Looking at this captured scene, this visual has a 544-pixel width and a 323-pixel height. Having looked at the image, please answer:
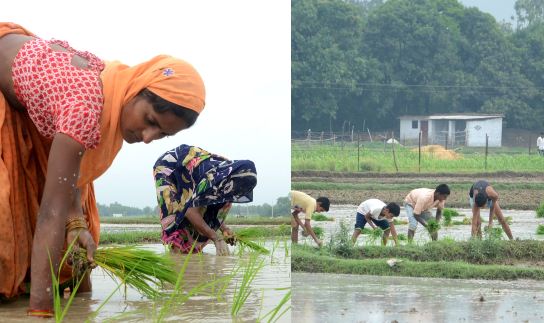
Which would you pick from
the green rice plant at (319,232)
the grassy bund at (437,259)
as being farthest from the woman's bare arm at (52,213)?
the green rice plant at (319,232)

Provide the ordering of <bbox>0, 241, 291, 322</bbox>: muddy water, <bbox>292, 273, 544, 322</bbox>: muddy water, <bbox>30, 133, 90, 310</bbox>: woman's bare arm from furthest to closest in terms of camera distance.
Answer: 1. <bbox>292, 273, 544, 322</bbox>: muddy water
2. <bbox>0, 241, 291, 322</bbox>: muddy water
3. <bbox>30, 133, 90, 310</bbox>: woman's bare arm

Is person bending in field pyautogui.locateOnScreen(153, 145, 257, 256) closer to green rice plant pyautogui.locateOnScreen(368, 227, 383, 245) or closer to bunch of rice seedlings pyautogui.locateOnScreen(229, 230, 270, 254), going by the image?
bunch of rice seedlings pyautogui.locateOnScreen(229, 230, 270, 254)

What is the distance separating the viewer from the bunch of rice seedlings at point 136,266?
424 cm

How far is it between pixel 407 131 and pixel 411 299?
3338 millimetres

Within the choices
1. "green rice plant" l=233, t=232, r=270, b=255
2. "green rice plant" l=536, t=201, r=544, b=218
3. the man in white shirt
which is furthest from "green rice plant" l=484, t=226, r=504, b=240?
"green rice plant" l=233, t=232, r=270, b=255

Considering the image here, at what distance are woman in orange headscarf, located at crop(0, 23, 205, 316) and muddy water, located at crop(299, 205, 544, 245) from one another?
4.92 metres

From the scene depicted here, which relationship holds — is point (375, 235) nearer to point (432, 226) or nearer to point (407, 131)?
point (432, 226)

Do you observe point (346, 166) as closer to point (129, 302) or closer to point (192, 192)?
point (192, 192)

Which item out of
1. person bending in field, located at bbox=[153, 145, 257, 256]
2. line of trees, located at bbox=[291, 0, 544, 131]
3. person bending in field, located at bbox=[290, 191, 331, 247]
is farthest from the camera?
line of trees, located at bbox=[291, 0, 544, 131]

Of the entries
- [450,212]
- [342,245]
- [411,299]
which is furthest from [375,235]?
[411,299]

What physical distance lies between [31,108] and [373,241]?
5704mm

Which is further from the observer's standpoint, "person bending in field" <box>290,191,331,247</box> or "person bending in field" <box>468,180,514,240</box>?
"person bending in field" <box>468,180,514,240</box>

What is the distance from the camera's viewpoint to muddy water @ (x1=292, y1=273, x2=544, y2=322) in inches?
236

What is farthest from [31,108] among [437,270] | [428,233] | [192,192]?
[428,233]
